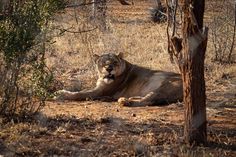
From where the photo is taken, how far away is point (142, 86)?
346 inches

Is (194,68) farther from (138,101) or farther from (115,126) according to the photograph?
(138,101)

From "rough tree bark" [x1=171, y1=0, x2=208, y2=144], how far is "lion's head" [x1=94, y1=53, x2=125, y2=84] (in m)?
3.35

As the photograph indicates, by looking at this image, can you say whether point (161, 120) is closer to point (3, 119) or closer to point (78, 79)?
point (3, 119)

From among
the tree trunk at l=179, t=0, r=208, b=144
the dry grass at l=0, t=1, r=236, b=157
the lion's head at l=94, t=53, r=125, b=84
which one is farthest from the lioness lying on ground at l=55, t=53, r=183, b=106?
the tree trunk at l=179, t=0, r=208, b=144

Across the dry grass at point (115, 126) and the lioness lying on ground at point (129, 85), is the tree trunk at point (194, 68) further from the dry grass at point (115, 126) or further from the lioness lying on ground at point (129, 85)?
the lioness lying on ground at point (129, 85)

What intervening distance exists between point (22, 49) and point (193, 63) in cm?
197

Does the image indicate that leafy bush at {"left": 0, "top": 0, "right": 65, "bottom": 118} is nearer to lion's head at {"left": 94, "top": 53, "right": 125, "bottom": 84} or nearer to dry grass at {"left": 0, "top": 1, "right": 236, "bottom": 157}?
dry grass at {"left": 0, "top": 1, "right": 236, "bottom": 157}

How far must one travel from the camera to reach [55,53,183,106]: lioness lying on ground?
8375mm

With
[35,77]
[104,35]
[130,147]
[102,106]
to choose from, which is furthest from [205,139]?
[104,35]

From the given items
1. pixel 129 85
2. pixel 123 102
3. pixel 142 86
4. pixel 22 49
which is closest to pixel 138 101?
pixel 123 102

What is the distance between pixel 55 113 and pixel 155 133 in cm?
169

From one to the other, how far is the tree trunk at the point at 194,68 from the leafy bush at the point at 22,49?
6.06 feet

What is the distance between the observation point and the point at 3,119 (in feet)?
21.6

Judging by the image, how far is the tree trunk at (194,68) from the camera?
5375 mm
